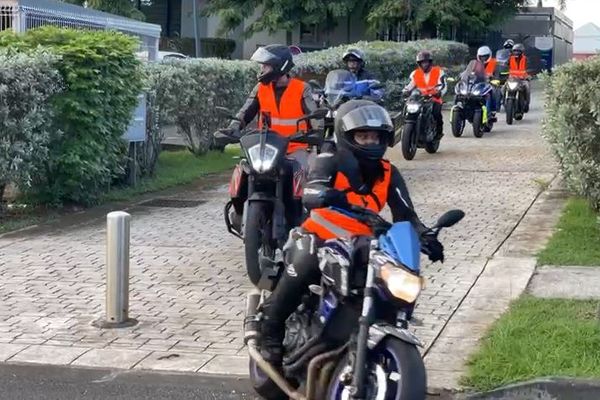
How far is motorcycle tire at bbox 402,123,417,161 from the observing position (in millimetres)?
16609

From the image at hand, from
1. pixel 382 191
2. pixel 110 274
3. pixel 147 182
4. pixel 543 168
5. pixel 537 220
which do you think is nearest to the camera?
pixel 382 191

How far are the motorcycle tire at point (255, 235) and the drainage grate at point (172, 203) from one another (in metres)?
5.05

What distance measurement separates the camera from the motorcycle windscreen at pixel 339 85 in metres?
13.8

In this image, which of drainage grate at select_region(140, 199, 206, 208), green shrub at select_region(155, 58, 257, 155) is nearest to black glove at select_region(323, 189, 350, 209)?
drainage grate at select_region(140, 199, 206, 208)

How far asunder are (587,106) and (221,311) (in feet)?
14.3

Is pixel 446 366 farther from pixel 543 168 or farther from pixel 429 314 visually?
pixel 543 168

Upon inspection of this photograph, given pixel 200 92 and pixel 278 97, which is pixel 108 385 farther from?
pixel 200 92

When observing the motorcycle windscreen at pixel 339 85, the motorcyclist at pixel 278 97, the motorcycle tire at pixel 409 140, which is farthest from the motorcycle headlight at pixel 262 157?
the motorcycle tire at pixel 409 140

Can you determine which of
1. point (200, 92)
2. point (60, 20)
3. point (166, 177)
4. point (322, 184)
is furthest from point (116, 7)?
point (322, 184)

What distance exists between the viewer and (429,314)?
25.8ft

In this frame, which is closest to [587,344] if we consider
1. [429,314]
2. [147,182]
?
[429,314]

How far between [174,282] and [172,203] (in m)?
4.44

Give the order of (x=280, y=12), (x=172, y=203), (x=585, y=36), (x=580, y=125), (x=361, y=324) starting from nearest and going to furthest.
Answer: (x=361, y=324) < (x=580, y=125) < (x=172, y=203) < (x=280, y=12) < (x=585, y=36)

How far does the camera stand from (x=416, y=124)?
16656 mm
